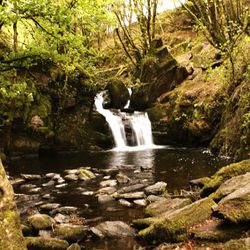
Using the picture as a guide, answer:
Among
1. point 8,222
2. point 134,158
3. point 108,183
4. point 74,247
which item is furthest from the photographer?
point 134,158

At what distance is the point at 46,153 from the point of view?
24.8m

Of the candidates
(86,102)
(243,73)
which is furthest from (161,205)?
(86,102)

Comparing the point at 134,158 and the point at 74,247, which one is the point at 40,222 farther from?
the point at 134,158

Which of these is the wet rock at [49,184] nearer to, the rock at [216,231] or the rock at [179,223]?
the rock at [179,223]

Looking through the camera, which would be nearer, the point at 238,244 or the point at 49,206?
the point at 238,244

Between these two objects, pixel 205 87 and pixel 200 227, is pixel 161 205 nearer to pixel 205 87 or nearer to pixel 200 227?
pixel 200 227

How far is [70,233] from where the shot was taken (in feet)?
29.2

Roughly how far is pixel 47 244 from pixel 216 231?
3.56 metres

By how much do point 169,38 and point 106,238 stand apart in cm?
3508

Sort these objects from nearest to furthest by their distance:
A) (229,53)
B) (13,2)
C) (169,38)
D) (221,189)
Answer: (221,189)
(13,2)
(229,53)
(169,38)

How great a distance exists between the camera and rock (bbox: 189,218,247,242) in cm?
680

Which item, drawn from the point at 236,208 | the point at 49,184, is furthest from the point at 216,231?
the point at 49,184

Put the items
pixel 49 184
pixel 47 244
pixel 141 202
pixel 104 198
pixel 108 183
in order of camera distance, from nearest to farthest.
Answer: pixel 47 244
pixel 141 202
pixel 104 198
pixel 108 183
pixel 49 184

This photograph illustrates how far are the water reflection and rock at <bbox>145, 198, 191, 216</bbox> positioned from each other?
7.49m
